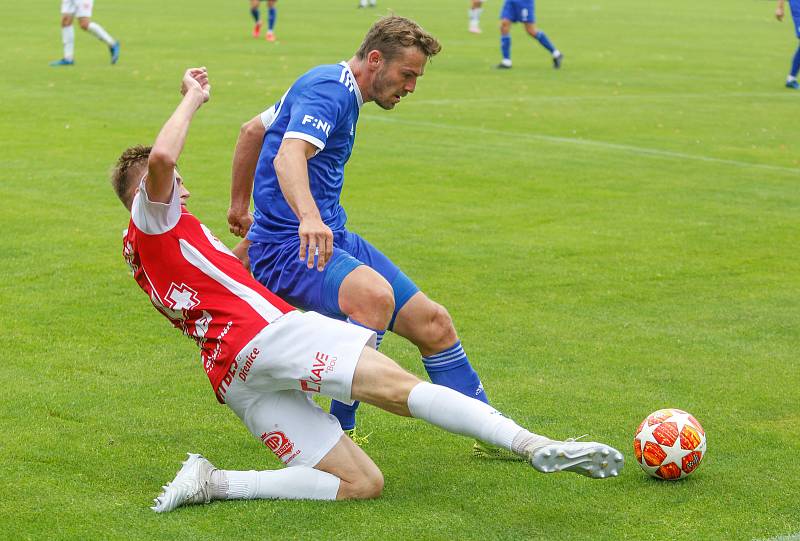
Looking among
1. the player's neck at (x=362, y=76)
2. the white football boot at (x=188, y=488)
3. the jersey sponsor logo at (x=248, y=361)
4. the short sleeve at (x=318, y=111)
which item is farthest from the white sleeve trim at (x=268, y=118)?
the white football boot at (x=188, y=488)

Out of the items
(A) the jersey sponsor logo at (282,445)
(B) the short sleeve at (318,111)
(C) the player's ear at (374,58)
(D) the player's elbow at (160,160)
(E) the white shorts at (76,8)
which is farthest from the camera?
(E) the white shorts at (76,8)

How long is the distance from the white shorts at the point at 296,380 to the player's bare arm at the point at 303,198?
271 mm

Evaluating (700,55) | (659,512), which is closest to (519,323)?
(659,512)

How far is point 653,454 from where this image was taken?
537cm

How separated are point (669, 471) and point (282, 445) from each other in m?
1.70

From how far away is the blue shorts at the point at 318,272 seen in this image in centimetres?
554

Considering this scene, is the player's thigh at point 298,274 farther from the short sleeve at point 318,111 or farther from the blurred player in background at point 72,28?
the blurred player in background at point 72,28

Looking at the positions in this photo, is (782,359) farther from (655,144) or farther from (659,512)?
(655,144)

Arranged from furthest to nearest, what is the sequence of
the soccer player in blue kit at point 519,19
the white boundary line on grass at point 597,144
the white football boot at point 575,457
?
the soccer player in blue kit at point 519,19
the white boundary line on grass at point 597,144
the white football boot at point 575,457

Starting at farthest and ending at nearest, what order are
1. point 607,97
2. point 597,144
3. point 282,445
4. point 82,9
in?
1. point 82,9
2. point 607,97
3. point 597,144
4. point 282,445

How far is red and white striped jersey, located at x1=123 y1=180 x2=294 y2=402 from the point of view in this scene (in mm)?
5004

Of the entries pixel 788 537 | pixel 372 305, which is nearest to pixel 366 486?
pixel 372 305

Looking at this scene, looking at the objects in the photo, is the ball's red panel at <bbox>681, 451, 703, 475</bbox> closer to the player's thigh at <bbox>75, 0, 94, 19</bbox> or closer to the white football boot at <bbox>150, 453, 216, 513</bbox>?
the white football boot at <bbox>150, 453, 216, 513</bbox>

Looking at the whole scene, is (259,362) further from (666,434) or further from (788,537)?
(788,537)
